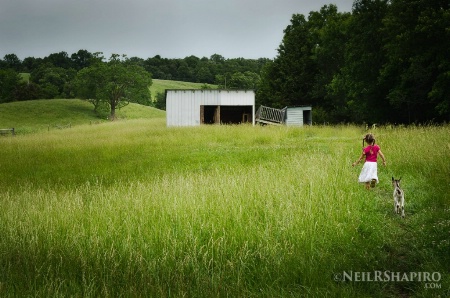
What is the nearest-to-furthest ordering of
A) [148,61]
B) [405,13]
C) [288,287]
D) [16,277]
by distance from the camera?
[288,287] < [16,277] < [405,13] < [148,61]

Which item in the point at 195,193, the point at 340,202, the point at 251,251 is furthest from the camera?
the point at 195,193

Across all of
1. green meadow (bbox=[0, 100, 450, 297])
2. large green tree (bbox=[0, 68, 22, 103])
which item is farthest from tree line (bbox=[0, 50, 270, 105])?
green meadow (bbox=[0, 100, 450, 297])

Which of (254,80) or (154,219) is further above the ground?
(254,80)

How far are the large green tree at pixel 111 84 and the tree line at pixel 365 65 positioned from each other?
2.92 meters

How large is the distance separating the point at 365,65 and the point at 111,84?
45.7 m

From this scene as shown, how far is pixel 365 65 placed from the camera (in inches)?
1211

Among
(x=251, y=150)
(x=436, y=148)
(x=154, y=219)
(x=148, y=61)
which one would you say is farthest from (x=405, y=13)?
(x=148, y=61)

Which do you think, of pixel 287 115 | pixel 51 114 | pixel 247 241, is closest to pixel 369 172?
pixel 247 241

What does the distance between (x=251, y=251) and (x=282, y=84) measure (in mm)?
45397

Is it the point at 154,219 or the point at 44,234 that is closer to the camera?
the point at 44,234

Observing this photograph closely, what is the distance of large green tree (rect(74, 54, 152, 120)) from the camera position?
64.1 m

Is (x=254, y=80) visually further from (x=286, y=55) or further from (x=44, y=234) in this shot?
(x=44, y=234)

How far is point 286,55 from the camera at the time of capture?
48.7 m

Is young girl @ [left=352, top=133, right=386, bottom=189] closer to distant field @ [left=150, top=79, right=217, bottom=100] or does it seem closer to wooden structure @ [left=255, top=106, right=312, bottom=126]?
wooden structure @ [left=255, top=106, right=312, bottom=126]
